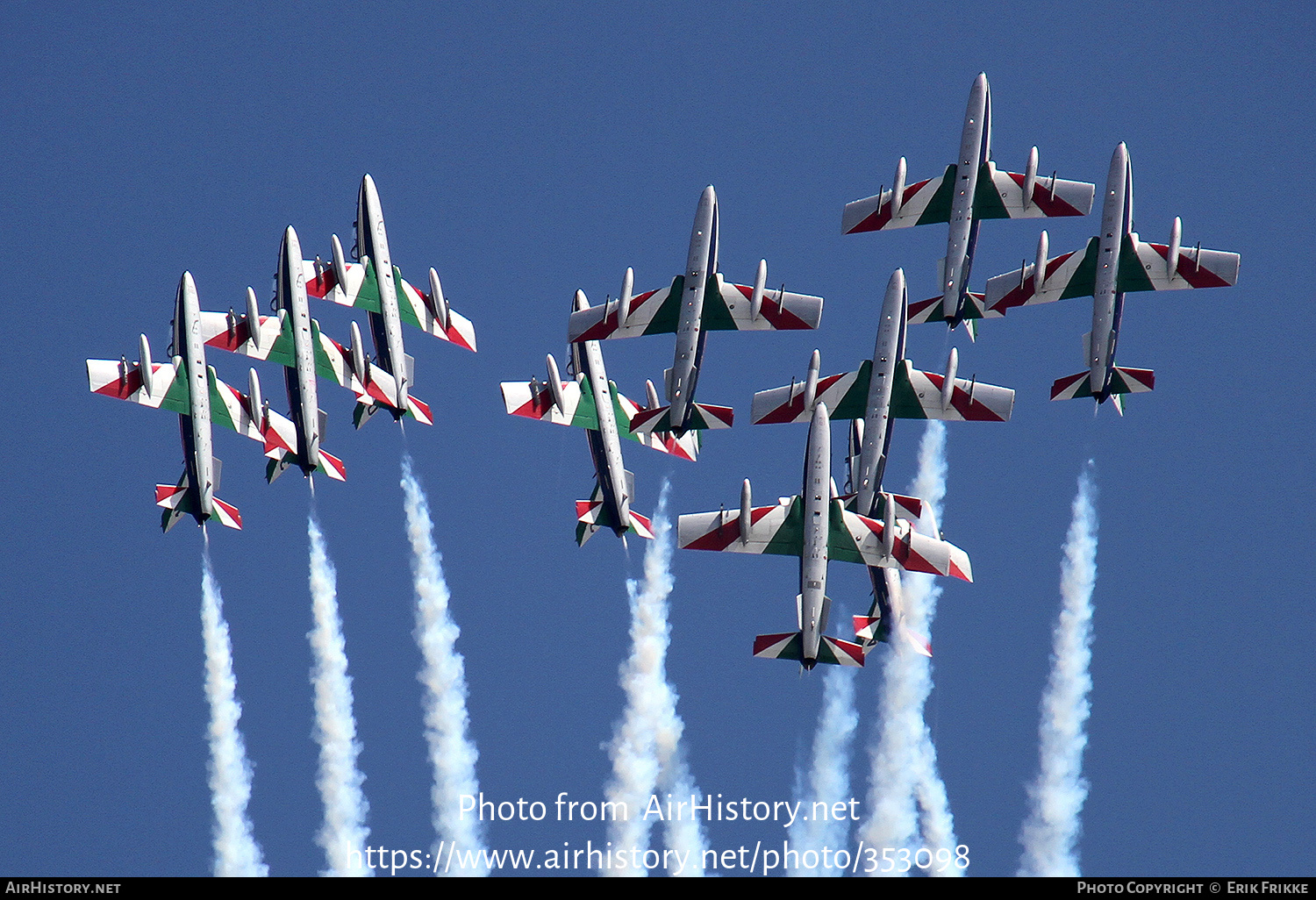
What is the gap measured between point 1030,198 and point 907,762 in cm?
2512

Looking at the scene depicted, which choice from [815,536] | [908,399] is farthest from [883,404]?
[815,536]

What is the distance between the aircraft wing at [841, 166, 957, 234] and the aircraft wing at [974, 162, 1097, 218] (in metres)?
1.45

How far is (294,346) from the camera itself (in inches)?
4225

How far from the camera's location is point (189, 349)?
347 ft

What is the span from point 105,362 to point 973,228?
38.2 meters

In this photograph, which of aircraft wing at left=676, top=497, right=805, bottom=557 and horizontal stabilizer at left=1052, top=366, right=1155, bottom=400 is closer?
aircraft wing at left=676, top=497, right=805, bottom=557

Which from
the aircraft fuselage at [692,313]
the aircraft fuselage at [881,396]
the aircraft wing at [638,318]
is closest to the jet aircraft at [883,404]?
the aircraft fuselage at [881,396]

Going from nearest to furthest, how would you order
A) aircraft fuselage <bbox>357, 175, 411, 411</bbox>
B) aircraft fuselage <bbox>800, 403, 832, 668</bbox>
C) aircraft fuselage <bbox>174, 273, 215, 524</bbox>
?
aircraft fuselage <bbox>800, 403, 832, 668</bbox> < aircraft fuselage <bbox>174, 273, 215, 524</bbox> < aircraft fuselage <bbox>357, 175, 411, 411</bbox>

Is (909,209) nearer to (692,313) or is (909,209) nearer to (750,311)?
(750,311)

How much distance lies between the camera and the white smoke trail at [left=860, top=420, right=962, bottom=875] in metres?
104

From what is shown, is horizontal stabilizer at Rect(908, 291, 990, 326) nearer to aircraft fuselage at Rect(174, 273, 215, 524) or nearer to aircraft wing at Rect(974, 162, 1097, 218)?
aircraft wing at Rect(974, 162, 1097, 218)

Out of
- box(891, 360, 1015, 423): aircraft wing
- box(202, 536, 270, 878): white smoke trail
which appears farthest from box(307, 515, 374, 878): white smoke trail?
box(891, 360, 1015, 423): aircraft wing

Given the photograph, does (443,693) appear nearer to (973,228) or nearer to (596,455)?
(596,455)
